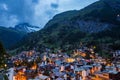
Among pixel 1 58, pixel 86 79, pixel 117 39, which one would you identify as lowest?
pixel 86 79

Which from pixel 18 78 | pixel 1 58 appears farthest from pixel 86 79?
pixel 1 58

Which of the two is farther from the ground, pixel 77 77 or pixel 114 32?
pixel 114 32

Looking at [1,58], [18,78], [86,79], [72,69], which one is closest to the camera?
[1,58]

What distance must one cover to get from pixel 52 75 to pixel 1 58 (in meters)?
41.3

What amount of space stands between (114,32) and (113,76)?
128 meters

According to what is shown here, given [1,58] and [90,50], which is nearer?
[1,58]

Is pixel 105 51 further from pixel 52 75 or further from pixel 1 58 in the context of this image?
pixel 1 58

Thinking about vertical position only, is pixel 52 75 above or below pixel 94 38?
below

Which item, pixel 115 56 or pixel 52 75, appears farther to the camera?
pixel 115 56

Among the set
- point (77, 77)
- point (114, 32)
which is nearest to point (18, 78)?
point (77, 77)

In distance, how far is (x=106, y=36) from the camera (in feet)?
627

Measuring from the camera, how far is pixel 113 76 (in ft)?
231

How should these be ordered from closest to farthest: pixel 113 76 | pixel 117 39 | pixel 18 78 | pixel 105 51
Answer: pixel 113 76
pixel 18 78
pixel 105 51
pixel 117 39

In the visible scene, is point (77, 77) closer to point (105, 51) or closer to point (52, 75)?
point (52, 75)
